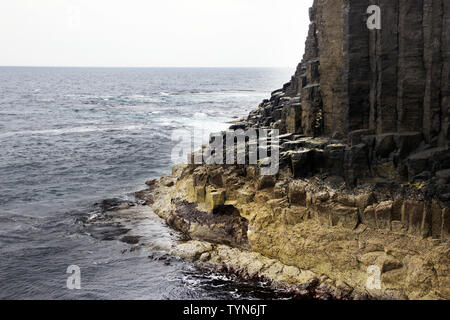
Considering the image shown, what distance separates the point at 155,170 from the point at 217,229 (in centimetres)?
1995

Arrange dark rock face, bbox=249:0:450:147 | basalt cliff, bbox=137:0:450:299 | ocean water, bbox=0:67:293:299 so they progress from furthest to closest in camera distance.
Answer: ocean water, bbox=0:67:293:299, dark rock face, bbox=249:0:450:147, basalt cliff, bbox=137:0:450:299

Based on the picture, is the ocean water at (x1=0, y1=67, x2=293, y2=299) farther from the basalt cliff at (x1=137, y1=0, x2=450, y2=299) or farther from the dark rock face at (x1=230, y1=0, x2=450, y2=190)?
the dark rock face at (x1=230, y1=0, x2=450, y2=190)

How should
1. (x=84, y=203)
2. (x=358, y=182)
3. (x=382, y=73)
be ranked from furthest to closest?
(x=84, y=203) → (x=382, y=73) → (x=358, y=182)

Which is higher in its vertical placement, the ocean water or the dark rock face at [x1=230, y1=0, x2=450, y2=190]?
the dark rock face at [x1=230, y1=0, x2=450, y2=190]

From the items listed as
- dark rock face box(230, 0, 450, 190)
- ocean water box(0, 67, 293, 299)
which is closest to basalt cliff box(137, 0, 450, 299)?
dark rock face box(230, 0, 450, 190)

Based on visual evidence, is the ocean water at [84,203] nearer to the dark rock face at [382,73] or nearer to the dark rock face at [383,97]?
the dark rock face at [383,97]

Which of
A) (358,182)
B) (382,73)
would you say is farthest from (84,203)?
(382,73)

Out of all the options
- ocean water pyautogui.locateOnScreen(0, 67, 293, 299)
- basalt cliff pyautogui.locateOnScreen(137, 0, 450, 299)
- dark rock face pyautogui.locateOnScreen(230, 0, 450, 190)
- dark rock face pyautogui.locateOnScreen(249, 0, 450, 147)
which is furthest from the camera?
ocean water pyautogui.locateOnScreen(0, 67, 293, 299)

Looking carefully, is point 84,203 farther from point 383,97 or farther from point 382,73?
point 382,73

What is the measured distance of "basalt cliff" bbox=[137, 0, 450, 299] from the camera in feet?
65.9

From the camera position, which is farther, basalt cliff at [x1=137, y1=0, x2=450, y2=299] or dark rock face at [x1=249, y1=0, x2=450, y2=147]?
dark rock face at [x1=249, y1=0, x2=450, y2=147]

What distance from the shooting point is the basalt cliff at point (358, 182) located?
20078 mm

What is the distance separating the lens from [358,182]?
22.7 meters

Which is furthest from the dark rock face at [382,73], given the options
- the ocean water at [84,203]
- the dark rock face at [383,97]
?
the ocean water at [84,203]
